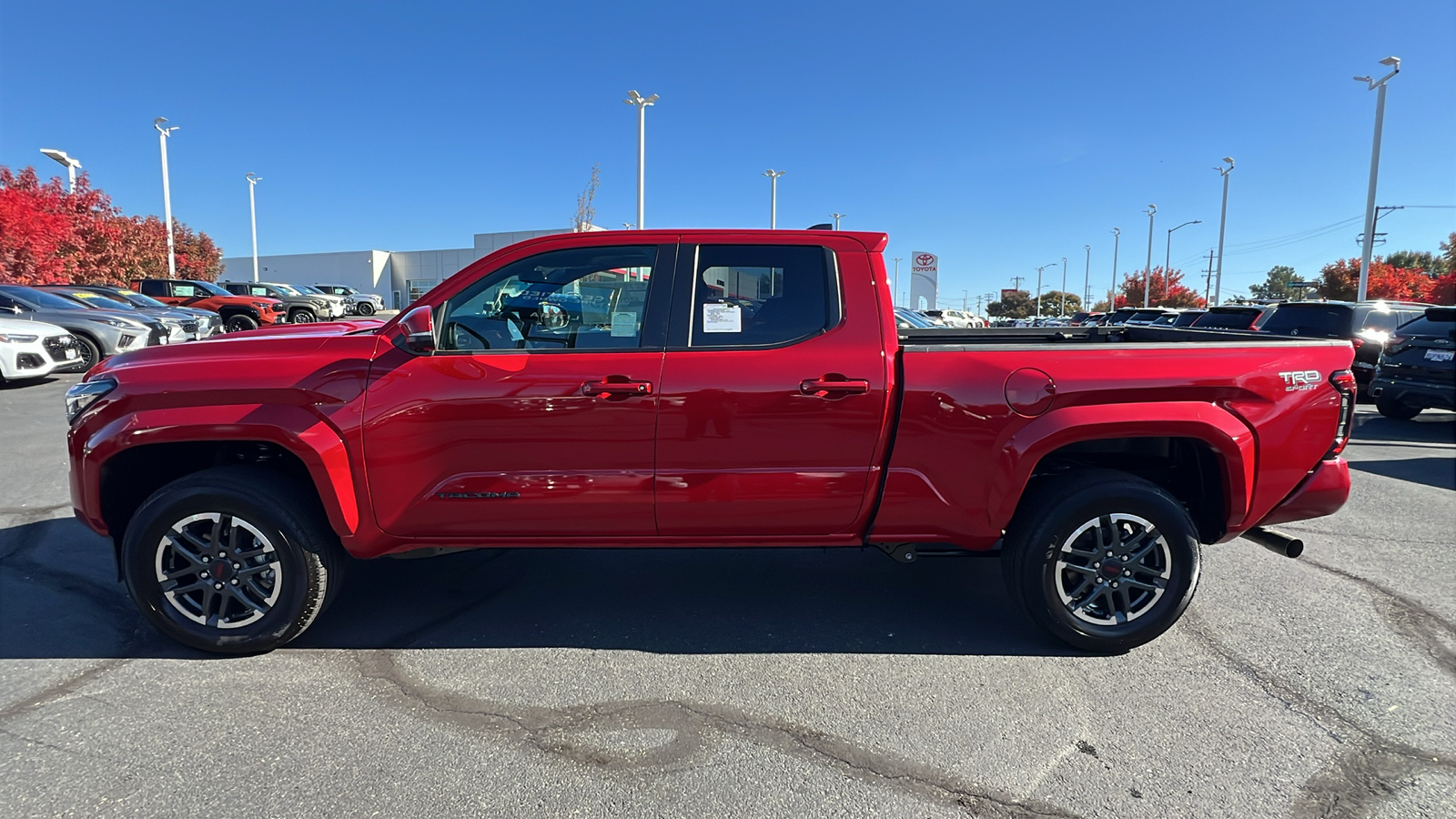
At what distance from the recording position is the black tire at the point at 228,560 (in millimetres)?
3270

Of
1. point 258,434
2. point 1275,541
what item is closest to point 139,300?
point 258,434

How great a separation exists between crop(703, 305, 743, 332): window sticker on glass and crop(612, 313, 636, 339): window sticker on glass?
31 cm

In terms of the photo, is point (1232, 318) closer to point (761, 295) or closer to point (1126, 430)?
point (1126, 430)

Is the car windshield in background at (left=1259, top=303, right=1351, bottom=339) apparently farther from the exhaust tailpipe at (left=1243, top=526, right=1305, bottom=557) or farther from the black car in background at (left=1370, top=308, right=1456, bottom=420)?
the exhaust tailpipe at (left=1243, top=526, right=1305, bottom=557)

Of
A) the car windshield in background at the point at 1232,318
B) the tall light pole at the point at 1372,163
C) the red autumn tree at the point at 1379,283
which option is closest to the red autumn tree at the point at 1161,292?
the red autumn tree at the point at 1379,283

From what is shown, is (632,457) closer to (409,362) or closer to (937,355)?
(409,362)

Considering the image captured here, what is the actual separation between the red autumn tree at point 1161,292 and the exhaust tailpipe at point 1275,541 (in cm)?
7744

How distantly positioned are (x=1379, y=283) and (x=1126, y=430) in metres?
65.3

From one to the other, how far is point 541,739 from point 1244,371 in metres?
3.20

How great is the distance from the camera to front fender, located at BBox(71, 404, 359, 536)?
125 inches

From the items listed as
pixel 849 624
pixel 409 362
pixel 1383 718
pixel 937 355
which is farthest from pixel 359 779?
pixel 1383 718

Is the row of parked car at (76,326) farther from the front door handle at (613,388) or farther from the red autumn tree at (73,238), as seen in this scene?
the red autumn tree at (73,238)

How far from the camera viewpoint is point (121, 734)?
2771mm

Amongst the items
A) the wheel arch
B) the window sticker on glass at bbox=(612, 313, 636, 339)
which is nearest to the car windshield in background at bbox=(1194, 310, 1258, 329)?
the wheel arch
